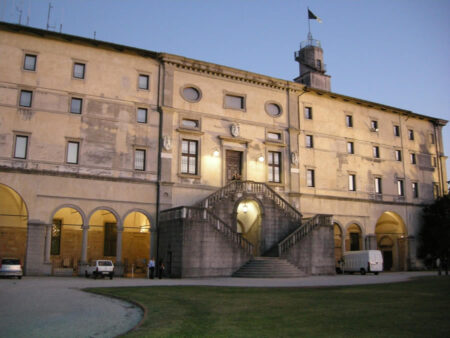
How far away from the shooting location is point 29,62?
107 ft

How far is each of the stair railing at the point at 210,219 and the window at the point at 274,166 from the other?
9.53 metres

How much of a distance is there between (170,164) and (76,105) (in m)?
8.42

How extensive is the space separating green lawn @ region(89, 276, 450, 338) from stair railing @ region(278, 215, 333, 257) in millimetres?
13988

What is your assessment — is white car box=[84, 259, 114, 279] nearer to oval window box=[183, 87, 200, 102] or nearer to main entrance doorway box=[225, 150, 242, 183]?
main entrance doorway box=[225, 150, 242, 183]

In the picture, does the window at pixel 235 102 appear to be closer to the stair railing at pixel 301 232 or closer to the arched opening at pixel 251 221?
the arched opening at pixel 251 221

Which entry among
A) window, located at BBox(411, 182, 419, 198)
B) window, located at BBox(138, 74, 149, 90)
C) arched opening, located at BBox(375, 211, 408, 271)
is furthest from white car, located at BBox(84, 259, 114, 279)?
window, located at BBox(411, 182, 419, 198)

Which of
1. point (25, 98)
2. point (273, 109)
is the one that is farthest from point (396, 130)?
point (25, 98)

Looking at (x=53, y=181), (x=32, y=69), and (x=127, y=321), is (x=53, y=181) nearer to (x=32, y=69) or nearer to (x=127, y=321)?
(x=32, y=69)

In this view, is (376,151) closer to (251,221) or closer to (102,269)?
(251,221)

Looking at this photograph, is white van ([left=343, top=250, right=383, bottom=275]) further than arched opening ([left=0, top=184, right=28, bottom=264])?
Yes

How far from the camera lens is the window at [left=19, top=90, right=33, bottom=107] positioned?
105ft

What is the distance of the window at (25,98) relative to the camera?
3200 cm

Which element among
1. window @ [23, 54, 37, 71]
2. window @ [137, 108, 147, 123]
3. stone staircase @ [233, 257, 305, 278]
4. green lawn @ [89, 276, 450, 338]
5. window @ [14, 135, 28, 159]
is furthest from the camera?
window @ [137, 108, 147, 123]

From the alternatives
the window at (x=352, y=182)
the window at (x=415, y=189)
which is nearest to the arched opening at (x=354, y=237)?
the window at (x=352, y=182)
